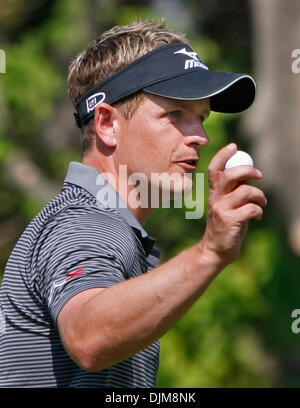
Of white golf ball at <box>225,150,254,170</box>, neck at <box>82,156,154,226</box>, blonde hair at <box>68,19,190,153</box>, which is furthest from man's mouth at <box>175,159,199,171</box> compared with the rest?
white golf ball at <box>225,150,254,170</box>

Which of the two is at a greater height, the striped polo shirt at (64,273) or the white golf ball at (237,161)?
the white golf ball at (237,161)

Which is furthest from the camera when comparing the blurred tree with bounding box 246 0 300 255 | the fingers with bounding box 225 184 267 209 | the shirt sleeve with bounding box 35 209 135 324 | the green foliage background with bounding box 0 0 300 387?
the green foliage background with bounding box 0 0 300 387

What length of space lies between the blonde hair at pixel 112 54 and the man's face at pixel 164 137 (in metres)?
0.08

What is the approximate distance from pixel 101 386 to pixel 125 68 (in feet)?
3.56

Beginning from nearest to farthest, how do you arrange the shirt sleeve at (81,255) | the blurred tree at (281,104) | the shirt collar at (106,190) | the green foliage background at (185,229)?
1. the shirt sleeve at (81,255)
2. the shirt collar at (106,190)
3. the blurred tree at (281,104)
4. the green foliage background at (185,229)

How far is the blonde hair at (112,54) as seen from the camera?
148 inches

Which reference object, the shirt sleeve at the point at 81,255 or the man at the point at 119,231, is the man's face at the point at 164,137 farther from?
the shirt sleeve at the point at 81,255

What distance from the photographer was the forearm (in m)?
2.83

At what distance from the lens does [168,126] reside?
11.7 feet

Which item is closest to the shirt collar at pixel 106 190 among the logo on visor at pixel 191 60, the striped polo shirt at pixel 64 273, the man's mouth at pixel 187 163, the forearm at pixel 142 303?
the striped polo shirt at pixel 64 273

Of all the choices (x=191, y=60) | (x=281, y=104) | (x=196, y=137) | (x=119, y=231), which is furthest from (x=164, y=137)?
(x=281, y=104)

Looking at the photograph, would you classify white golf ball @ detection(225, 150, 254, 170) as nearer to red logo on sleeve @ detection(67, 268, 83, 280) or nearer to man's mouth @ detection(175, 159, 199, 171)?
red logo on sleeve @ detection(67, 268, 83, 280)

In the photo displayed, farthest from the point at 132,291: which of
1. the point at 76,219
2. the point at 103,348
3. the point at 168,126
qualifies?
the point at 168,126
